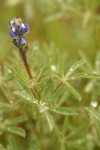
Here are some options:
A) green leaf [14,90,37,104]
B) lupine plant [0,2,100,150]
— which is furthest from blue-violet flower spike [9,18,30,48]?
green leaf [14,90,37,104]

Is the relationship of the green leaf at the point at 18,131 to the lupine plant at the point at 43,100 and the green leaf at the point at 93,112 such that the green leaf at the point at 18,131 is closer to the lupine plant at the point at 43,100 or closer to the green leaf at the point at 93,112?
the lupine plant at the point at 43,100

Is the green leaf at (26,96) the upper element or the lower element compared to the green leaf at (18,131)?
upper

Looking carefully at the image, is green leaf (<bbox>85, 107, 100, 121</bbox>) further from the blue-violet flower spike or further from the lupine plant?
the blue-violet flower spike

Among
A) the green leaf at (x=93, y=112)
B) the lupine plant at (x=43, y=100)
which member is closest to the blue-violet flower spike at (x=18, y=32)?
the lupine plant at (x=43, y=100)

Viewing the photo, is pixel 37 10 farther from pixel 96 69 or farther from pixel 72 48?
pixel 96 69

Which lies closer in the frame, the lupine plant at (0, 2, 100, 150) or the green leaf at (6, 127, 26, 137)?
the lupine plant at (0, 2, 100, 150)

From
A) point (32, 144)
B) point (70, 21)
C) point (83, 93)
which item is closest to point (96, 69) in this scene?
point (83, 93)

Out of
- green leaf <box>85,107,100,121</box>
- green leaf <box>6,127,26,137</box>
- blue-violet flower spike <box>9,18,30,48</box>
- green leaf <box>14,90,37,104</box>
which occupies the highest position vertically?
blue-violet flower spike <box>9,18,30,48</box>

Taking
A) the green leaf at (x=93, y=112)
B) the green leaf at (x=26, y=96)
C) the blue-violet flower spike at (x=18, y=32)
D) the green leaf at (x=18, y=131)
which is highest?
the blue-violet flower spike at (x=18, y=32)

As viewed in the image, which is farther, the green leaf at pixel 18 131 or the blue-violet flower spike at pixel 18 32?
the green leaf at pixel 18 131
